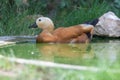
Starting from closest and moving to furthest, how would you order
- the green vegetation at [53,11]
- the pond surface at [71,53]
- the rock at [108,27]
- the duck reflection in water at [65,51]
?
the pond surface at [71,53] < the duck reflection in water at [65,51] < the rock at [108,27] < the green vegetation at [53,11]

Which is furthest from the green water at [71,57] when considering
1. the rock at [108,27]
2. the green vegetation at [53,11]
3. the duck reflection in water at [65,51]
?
the green vegetation at [53,11]

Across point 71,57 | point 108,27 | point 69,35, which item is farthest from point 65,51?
point 108,27

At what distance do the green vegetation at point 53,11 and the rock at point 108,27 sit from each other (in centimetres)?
91

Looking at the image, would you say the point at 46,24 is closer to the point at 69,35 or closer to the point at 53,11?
the point at 69,35

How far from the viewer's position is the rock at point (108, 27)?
344 inches

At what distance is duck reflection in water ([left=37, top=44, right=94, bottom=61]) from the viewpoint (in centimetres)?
618

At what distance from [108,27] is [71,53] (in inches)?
95.5

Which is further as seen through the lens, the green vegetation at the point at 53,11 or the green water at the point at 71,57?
the green vegetation at the point at 53,11

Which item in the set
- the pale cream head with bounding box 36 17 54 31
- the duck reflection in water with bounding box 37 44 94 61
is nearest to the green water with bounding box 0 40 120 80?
the duck reflection in water with bounding box 37 44 94 61

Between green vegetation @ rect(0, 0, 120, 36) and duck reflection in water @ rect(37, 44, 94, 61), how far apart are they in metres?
1.91

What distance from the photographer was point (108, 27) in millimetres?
8820

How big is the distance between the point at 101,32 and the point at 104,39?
17 centimetres

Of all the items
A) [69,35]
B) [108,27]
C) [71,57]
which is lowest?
[108,27]

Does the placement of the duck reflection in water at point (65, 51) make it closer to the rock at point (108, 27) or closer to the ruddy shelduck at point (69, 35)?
the ruddy shelduck at point (69, 35)
